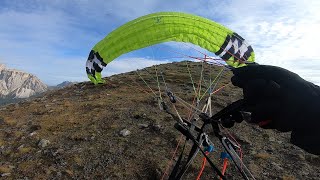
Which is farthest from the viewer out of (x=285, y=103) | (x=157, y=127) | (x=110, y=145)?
(x=157, y=127)

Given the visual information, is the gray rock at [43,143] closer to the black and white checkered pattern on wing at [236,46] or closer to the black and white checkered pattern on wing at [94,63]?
the black and white checkered pattern on wing at [94,63]

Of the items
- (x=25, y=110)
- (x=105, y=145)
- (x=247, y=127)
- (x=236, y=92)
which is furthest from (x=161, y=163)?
(x=236, y=92)

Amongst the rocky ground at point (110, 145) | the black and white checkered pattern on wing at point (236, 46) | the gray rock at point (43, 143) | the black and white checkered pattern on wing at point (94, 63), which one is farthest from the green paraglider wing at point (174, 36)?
the gray rock at point (43, 143)

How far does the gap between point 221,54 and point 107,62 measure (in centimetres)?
528

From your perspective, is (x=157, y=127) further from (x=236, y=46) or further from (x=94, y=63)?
(x=236, y=46)

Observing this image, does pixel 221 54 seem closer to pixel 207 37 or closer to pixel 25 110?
pixel 207 37

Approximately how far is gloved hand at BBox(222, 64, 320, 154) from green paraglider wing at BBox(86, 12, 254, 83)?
7419 millimetres

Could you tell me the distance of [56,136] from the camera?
18125mm

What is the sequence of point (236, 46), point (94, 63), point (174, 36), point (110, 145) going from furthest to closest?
point (110, 145)
point (94, 63)
point (236, 46)
point (174, 36)

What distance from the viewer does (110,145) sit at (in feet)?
55.5

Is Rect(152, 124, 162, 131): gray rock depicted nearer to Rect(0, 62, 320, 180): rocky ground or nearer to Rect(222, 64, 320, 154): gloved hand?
Rect(0, 62, 320, 180): rocky ground

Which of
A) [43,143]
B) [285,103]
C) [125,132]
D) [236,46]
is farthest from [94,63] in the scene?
[285,103]

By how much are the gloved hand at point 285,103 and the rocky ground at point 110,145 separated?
10128mm

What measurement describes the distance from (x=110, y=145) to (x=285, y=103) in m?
13.4
